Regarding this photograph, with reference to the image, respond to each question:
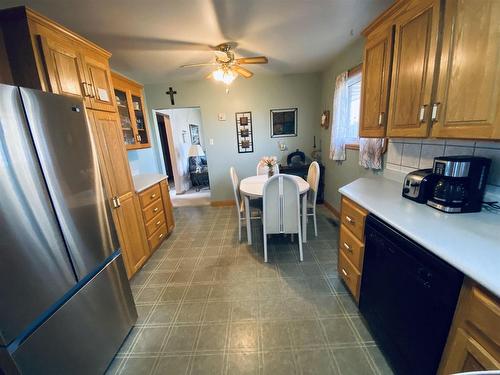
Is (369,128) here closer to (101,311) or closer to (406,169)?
(406,169)

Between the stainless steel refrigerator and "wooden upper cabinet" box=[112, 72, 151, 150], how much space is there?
1.74 meters

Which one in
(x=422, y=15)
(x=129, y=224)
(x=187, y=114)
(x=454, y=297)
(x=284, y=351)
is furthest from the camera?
(x=187, y=114)

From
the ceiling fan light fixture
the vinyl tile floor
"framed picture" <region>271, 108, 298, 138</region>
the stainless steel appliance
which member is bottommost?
the vinyl tile floor

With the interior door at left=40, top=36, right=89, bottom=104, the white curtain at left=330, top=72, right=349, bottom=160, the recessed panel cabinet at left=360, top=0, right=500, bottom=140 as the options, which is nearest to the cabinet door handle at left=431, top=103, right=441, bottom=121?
the recessed panel cabinet at left=360, top=0, right=500, bottom=140

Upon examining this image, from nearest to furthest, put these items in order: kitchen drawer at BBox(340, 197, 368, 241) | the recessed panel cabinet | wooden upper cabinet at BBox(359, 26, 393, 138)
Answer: the recessed panel cabinet, kitchen drawer at BBox(340, 197, 368, 241), wooden upper cabinet at BBox(359, 26, 393, 138)

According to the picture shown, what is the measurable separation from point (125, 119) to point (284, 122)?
8.84 feet

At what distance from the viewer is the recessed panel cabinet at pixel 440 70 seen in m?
0.91

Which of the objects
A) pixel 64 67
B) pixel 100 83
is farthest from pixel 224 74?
pixel 64 67

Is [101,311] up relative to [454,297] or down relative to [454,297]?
down

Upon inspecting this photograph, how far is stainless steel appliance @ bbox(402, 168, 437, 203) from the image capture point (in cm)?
130

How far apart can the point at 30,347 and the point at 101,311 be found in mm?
401

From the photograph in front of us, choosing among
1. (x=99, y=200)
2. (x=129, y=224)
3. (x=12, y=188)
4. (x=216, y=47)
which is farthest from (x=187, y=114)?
(x=12, y=188)

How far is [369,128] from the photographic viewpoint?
71.2 inches

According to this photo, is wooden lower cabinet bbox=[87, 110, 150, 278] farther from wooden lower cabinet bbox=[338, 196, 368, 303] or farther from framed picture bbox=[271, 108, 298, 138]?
framed picture bbox=[271, 108, 298, 138]
